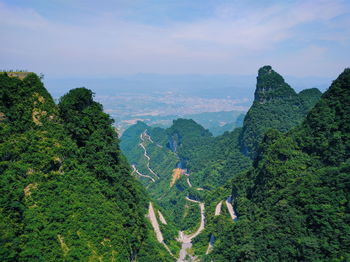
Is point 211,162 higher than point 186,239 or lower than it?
higher

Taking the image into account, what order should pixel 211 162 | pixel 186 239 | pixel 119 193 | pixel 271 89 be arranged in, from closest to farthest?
pixel 119 193 → pixel 186 239 → pixel 271 89 → pixel 211 162

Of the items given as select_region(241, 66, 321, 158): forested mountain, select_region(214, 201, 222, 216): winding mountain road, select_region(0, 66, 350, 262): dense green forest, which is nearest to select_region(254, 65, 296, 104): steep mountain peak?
select_region(241, 66, 321, 158): forested mountain

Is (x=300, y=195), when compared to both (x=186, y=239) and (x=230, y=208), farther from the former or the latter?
(x=186, y=239)

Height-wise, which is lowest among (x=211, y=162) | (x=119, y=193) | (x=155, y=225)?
(x=155, y=225)

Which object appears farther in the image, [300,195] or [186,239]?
[186,239]

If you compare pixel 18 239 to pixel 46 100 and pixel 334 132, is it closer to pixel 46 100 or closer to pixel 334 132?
pixel 46 100

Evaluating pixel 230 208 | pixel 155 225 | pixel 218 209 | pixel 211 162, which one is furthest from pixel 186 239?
pixel 211 162

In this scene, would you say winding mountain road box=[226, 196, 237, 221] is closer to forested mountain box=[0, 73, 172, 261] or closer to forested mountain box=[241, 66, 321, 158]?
forested mountain box=[0, 73, 172, 261]
